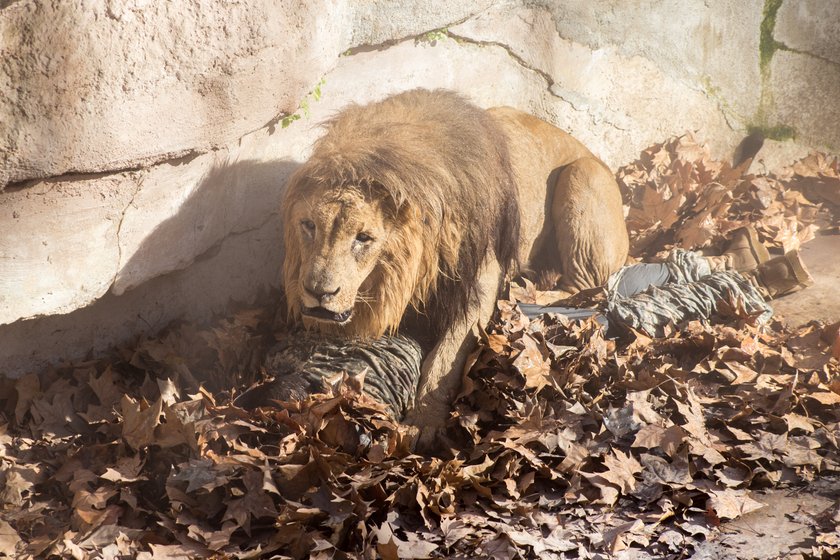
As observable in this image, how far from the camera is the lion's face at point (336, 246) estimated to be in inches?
153

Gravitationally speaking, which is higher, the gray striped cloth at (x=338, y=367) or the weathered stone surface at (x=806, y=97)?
the weathered stone surface at (x=806, y=97)

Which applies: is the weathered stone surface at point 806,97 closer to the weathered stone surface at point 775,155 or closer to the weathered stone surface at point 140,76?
the weathered stone surface at point 775,155

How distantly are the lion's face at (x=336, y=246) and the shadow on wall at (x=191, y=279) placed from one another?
64 cm

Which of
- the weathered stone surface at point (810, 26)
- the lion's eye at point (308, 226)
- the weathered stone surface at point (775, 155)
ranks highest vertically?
the weathered stone surface at point (810, 26)

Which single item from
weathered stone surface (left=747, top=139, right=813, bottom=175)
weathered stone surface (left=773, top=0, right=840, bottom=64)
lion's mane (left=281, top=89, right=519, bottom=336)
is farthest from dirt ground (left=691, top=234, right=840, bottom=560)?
weathered stone surface (left=773, top=0, right=840, bottom=64)

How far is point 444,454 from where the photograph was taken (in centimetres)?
404

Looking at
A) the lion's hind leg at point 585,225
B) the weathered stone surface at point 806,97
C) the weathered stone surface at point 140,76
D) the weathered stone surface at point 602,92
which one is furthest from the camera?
the weathered stone surface at point 806,97

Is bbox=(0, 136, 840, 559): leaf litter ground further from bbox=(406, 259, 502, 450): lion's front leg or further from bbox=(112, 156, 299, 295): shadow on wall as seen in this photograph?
bbox=(112, 156, 299, 295): shadow on wall

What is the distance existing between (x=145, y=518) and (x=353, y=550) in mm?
903

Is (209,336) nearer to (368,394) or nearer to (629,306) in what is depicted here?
(368,394)

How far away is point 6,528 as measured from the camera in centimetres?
341

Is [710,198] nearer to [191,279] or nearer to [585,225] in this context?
[585,225]

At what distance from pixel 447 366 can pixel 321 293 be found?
890mm

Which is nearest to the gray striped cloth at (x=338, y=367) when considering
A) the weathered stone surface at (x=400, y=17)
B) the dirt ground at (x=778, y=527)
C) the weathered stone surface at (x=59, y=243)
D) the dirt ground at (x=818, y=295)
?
the weathered stone surface at (x=59, y=243)
